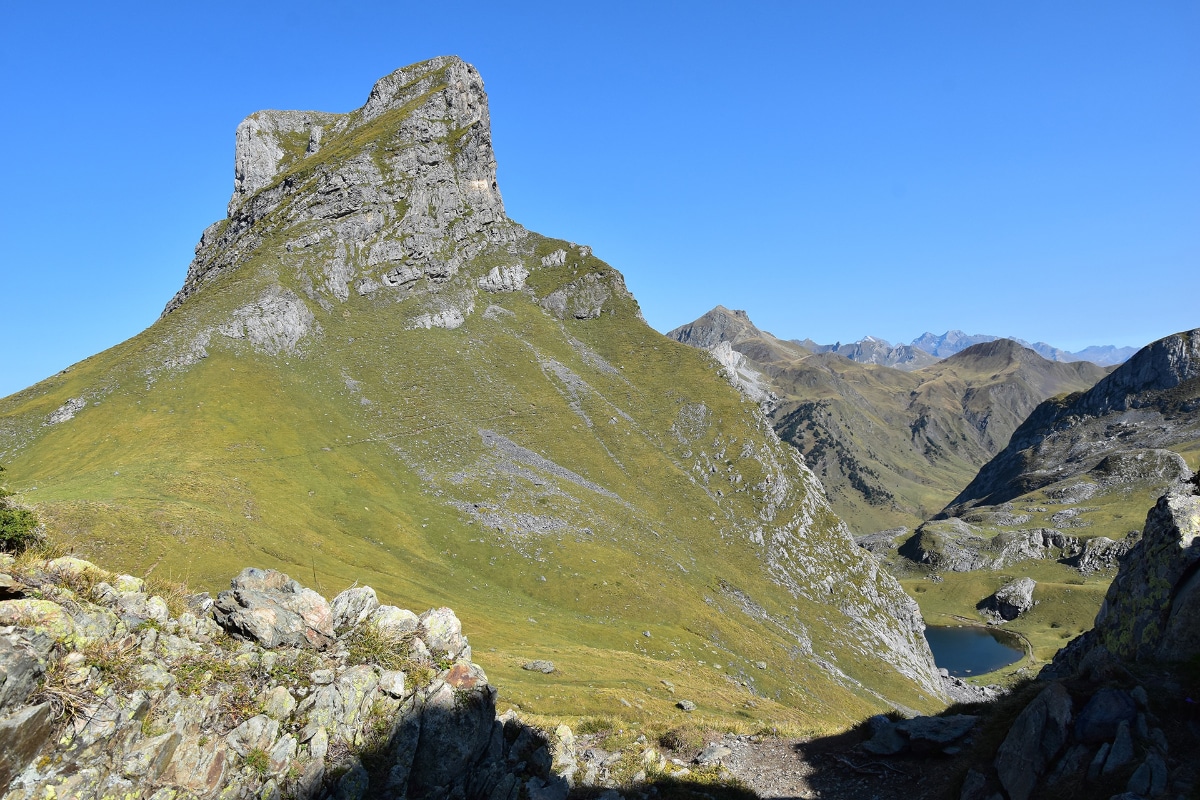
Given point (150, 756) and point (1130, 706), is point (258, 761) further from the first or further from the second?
point (1130, 706)

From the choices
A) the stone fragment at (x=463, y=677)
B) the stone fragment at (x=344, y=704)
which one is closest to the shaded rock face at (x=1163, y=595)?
the stone fragment at (x=463, y=677)

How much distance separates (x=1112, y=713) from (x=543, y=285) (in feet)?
568

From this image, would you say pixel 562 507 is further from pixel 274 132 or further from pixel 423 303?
pixel 274 132

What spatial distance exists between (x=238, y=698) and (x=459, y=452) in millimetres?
96446

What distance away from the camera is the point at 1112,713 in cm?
1458

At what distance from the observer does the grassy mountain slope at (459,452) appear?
201 ft

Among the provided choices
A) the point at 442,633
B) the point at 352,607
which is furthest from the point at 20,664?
the point at 442,633

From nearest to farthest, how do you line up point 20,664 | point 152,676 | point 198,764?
point 20,664, point 198,764, point 152,676

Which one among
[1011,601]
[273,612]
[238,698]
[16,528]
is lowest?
[1011,601]

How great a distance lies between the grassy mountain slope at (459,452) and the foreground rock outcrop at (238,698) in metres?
21.8

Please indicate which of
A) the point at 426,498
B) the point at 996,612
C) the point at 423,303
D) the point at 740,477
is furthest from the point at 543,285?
the point at 996,612

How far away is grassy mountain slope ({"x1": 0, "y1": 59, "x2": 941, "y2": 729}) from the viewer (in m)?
61.2

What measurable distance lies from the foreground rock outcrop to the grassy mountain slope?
21.8 m

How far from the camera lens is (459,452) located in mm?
110688
